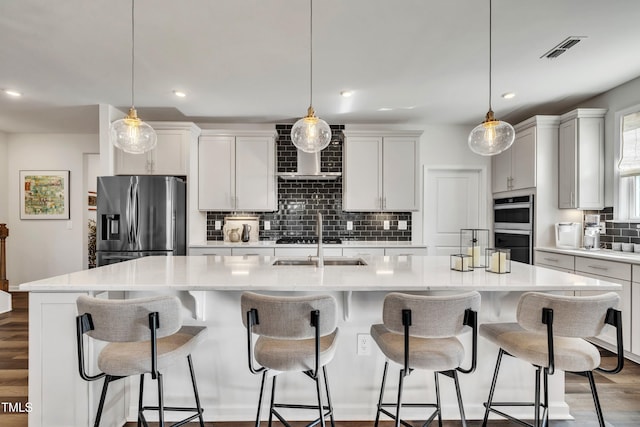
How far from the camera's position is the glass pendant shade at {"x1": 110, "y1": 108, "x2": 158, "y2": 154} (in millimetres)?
2271

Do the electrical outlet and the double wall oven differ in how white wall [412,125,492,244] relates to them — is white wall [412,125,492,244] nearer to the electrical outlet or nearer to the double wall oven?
the double wall oven

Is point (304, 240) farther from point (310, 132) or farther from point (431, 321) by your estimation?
point (431, 321)

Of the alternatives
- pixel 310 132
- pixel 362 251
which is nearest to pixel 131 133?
pixel 310 132

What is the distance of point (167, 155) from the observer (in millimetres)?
4203

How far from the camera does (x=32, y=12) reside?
220 centimetres

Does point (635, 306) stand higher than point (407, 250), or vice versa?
point (407, 250)

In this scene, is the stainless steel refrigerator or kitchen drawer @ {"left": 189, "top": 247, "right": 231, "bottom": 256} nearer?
the stainless steel refrigerator

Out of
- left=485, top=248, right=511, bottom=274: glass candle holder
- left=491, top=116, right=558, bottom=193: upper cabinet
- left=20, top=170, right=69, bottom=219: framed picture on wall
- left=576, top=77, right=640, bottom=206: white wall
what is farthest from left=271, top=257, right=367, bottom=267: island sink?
left=20, top=170, right=69, bottom=219: framed picture on wall

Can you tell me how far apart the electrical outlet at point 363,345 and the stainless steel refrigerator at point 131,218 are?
261cm

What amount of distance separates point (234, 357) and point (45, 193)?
525cm

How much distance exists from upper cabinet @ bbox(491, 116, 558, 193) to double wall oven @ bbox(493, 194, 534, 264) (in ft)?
0.61

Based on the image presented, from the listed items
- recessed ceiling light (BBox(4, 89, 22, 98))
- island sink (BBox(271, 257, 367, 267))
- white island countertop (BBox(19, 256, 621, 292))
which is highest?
recessed ceiling light (BBox(4, 89, 22, 98))

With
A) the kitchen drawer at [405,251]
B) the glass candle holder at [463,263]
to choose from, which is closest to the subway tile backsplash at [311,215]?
the kitchen drawer at [405,251]

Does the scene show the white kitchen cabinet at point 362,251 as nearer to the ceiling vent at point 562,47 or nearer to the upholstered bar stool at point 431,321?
the ceiling vent at point 562,47
